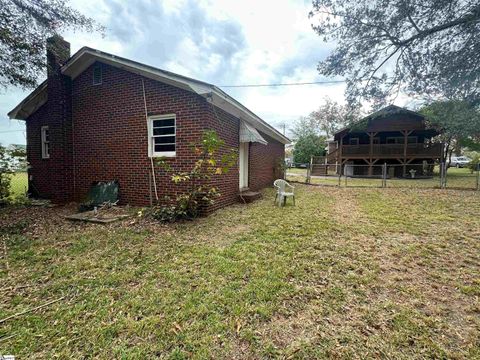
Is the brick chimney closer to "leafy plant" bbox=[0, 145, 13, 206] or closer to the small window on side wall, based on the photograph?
the small window on side wall

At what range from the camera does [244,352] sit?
2061mm

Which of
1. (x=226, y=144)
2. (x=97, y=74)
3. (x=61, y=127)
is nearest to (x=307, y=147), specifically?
(x=226, y=144)

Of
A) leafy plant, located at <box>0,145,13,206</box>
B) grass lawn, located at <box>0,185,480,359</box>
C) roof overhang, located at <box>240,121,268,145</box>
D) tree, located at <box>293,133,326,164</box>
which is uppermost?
tree, located at <box>293,133,326,164</box>

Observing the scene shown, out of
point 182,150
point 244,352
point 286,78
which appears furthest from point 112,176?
point 286,78

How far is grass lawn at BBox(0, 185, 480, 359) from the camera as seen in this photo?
7.05 feet

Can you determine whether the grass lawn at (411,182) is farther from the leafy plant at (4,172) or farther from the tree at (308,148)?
the leafy plant at (4,172)

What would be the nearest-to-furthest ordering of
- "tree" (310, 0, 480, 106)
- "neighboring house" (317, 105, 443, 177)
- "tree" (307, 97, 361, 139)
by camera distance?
"tree" (310, 0, 480, 106)
"neighboring house" (317, 105, 443, 177)
"tree" (307, 97, 361, 139)

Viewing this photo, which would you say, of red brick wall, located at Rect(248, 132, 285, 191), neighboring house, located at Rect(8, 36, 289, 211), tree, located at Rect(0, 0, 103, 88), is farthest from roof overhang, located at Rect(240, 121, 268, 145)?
tree, located at Rect(0, 0, 103, 88)

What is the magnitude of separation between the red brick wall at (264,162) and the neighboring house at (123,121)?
156 centimetres

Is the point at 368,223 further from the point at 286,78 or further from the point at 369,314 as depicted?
the point at 286,78

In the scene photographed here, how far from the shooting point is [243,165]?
9.63 meters

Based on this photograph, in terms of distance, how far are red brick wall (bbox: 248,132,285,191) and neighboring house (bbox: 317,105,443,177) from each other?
8.17 m

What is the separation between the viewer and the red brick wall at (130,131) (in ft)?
21.5

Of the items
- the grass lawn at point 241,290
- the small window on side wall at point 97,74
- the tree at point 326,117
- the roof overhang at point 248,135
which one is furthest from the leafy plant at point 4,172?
the tree at point 326,117
